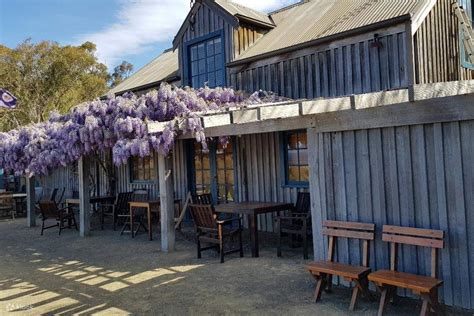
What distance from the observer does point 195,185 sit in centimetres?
1081

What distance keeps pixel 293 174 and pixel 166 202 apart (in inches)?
105

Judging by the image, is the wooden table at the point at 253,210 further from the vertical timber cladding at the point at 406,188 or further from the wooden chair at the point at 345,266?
the wooden chair at the point at 345,266

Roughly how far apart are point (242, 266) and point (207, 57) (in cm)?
601

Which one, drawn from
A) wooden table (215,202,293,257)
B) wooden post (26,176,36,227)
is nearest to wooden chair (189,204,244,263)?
wooden table (215,202,293,257)

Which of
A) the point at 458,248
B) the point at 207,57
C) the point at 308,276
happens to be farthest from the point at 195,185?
the point at 458,248

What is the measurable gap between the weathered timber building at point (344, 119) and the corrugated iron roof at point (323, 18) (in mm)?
49

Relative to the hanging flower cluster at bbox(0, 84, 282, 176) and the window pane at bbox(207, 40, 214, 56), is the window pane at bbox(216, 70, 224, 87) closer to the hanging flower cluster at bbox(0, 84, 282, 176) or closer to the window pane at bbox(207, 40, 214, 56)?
the window pane at bbox(207, 40, 214, 56)

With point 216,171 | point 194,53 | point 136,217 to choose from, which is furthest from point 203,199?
point 194,53

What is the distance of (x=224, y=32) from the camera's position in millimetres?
10016

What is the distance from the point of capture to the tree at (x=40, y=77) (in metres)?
22.1

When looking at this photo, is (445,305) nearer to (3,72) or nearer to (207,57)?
(207,57)

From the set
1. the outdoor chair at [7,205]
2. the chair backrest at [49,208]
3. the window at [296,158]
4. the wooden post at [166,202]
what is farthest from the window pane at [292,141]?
the outdoor chair at [7,205]

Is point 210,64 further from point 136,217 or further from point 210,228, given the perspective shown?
point 210,228

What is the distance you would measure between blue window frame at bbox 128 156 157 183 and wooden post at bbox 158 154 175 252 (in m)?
4.63
